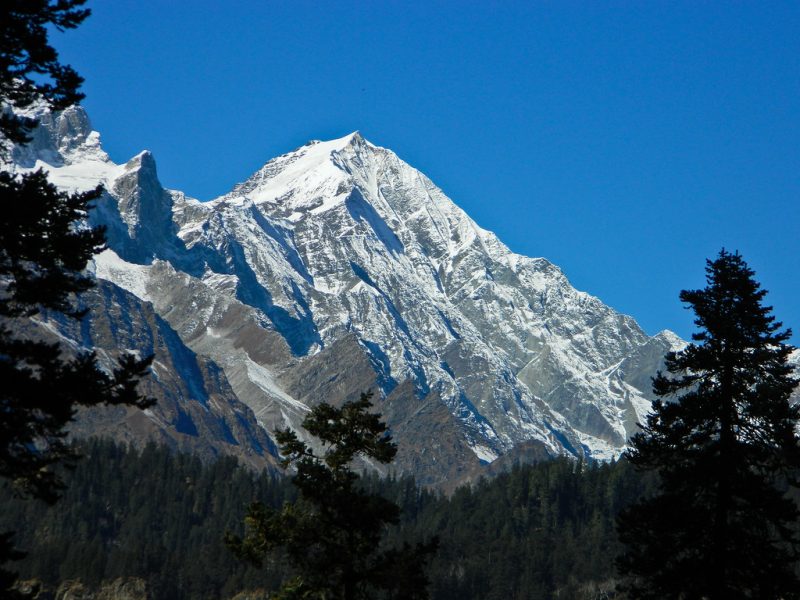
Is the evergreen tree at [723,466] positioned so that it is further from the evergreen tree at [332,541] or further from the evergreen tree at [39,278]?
the evergreen tree at [39,278]

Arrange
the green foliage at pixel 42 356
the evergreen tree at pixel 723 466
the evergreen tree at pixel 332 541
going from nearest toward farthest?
the green foliage at pixel 42 356 → the evergreen tree at pixel 332 541 → the evergreen tree at pixel 723 466

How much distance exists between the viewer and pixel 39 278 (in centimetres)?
2514

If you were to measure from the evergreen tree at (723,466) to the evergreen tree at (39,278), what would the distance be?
17.8 metres

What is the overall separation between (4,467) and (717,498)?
20740 millimetres

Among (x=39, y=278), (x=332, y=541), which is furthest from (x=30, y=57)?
(x=332, y=541)

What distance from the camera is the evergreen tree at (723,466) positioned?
35938 millimetres

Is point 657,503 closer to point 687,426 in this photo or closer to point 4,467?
point 687,426

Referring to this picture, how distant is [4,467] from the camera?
958 inches

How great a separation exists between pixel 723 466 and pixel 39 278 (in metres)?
20.6

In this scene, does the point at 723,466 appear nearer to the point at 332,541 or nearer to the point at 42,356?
the point at 332,541

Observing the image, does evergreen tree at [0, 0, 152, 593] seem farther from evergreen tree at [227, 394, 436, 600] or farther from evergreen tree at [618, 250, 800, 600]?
evergreen tree at [618, 250, 800, 600]

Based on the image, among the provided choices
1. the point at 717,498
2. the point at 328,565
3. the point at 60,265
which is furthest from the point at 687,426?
the point at 60,265

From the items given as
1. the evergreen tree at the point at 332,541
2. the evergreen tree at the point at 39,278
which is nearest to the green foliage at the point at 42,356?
the evergreen tree at the point at 39,278

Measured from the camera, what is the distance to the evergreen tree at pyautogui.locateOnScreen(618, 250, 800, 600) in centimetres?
3594
